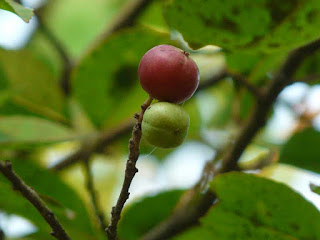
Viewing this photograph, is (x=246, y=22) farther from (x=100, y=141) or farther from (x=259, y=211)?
(x=100, y=141)

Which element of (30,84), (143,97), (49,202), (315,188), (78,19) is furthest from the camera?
(78,19)

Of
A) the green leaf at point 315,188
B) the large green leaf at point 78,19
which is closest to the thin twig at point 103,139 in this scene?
the large green leaf at point 78,19

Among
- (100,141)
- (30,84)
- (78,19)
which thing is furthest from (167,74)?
(78,19)

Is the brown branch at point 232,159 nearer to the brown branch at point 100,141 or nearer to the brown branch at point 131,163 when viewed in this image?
the brown branch at point 131,163

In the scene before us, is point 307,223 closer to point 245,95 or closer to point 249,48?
point 249,48

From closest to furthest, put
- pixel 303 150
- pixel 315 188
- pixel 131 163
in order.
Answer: pixel 131 163, pixel 315 188, pixel 303 150

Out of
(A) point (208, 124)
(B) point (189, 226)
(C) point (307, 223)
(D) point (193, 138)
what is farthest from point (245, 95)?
(C) point (307, 223)

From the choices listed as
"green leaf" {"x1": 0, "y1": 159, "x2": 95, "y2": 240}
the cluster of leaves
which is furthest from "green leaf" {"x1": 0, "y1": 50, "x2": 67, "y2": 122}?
"green leaf" {"x1": 0, "y1": 159, "x2": 95, "y2": 240}
